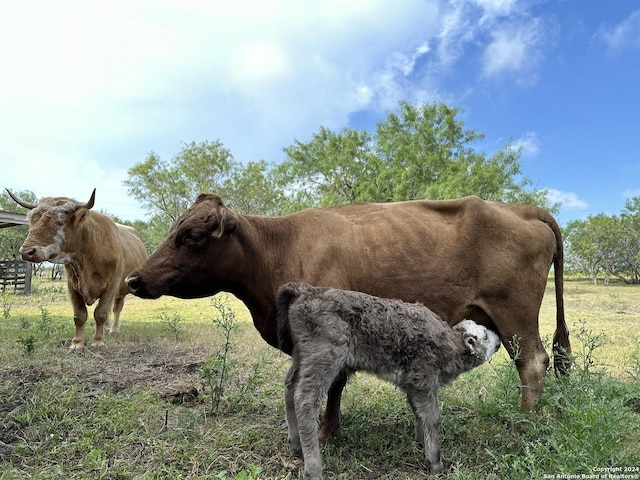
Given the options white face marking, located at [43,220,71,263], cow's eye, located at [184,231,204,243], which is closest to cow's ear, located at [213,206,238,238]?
cow's eye, located at [184,231,204,243]

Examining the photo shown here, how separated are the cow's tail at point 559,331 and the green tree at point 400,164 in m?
22.3

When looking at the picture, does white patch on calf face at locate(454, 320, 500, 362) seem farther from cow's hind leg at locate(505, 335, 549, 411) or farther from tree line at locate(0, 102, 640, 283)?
tree line at locate(0, 102, 640, 283)

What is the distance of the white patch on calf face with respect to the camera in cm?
370

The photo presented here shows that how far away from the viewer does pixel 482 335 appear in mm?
3736

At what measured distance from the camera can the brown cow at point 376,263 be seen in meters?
3.92

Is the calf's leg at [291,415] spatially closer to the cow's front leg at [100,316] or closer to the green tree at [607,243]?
the cow's front leg at [100,316]

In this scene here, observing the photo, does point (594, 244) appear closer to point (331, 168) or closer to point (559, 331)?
point (331, 168)

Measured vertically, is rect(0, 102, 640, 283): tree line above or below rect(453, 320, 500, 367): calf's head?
above

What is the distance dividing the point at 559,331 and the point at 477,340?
4.42 ft

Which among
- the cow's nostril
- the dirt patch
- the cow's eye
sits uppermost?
the cow's eye

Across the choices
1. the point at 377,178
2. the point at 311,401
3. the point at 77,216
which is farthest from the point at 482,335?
the point at 377,178

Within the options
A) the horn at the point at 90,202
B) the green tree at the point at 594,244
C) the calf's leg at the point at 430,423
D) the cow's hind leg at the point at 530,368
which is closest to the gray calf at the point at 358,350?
the calf's leg at the point at 430,423

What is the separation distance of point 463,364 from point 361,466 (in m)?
1.10

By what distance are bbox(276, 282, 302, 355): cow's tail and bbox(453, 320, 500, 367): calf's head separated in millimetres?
1420
